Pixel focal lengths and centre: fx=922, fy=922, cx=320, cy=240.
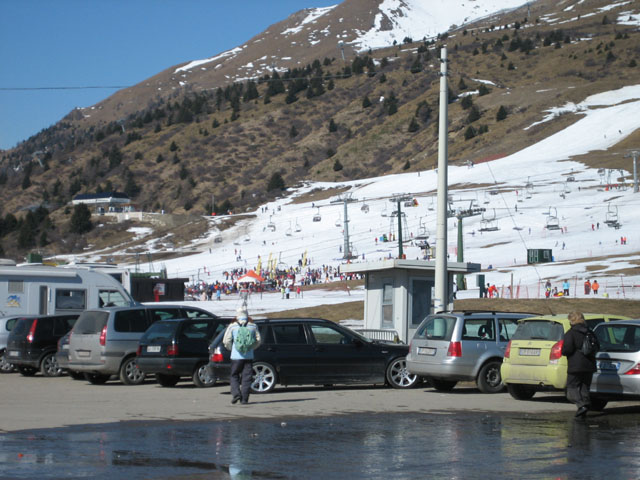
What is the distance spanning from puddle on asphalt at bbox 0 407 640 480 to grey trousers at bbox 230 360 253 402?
2.12 meters

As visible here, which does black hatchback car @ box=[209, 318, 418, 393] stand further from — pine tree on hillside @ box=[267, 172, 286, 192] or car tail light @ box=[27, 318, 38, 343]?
pine tree on hillside @ box=[267, 172, 286, 192]

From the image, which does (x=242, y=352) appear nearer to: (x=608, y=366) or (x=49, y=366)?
(x=608, y=366)

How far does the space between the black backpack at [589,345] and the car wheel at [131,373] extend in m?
9.42

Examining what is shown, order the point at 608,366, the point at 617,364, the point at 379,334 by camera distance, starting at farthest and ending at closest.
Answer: the point at 379,334, the point at 608,366, the point at 617,364

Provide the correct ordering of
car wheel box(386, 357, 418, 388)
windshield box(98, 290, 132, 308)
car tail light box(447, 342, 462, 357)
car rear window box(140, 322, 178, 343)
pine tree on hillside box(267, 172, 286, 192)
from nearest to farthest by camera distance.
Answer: car tail light box(447, 342, 462, 357)
car wheel box(386, 357, 418, 388)
car rear window box(140, 322, 178, 343)
windshield box(98, 290, 132, 308)
pine tree on hillside box(267, 172, 286, 192)

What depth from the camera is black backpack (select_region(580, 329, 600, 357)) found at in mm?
12555

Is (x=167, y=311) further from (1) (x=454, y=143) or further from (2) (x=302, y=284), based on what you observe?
(1) (x=454, y=143)

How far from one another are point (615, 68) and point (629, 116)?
→ 1826 inches

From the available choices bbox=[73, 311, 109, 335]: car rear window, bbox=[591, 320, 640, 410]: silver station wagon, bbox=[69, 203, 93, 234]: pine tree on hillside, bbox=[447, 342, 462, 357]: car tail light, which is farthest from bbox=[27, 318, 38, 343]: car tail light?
bbox=[69, 203, 93, 234]: pine tree on hillside

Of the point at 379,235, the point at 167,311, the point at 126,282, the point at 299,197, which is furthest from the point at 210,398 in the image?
the point at 299,197

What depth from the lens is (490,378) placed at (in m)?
16.5

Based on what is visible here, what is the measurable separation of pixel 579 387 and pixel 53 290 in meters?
17.6

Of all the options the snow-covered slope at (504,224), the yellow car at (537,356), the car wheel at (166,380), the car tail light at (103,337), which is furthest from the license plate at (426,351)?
the snow-covered slope at (504,224)

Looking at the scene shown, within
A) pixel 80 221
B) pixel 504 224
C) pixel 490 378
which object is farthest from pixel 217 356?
pixel 80 221
